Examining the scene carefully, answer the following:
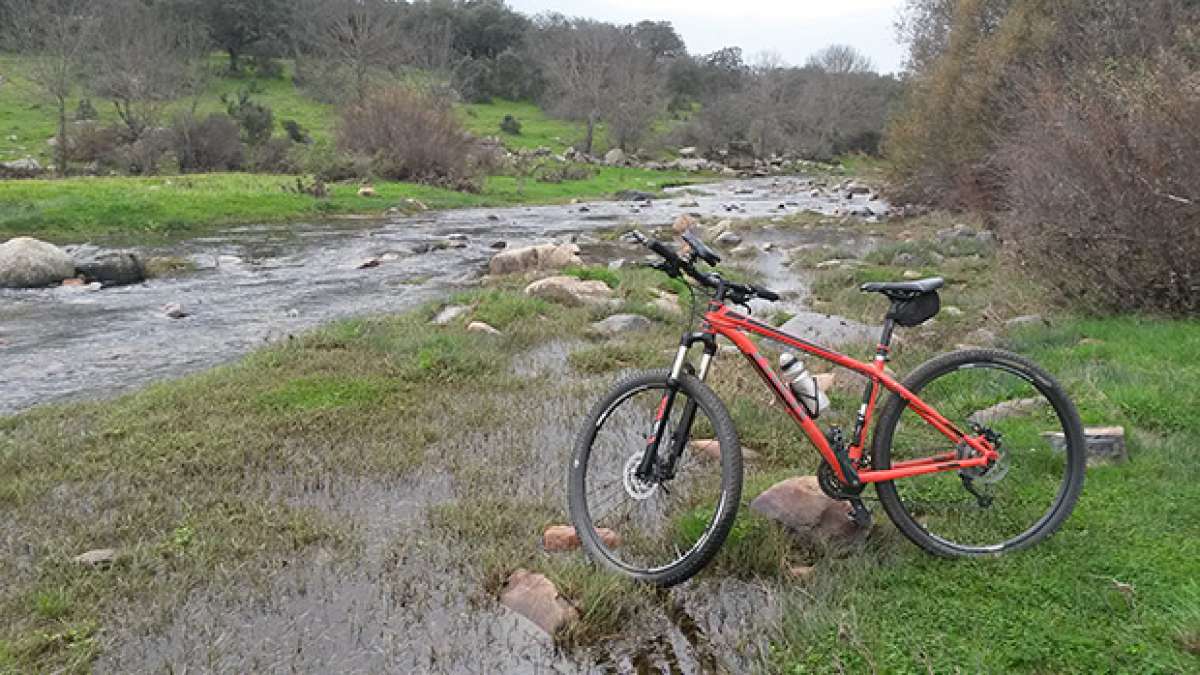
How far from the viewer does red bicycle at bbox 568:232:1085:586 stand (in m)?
4.43

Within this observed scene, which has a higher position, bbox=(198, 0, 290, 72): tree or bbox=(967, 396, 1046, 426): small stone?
bbox=(198, 0, 290, 72): tree

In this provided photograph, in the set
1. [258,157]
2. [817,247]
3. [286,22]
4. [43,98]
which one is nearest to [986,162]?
[817,247]

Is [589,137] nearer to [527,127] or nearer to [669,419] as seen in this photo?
[527,127]

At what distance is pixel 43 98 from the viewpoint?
1548 inches

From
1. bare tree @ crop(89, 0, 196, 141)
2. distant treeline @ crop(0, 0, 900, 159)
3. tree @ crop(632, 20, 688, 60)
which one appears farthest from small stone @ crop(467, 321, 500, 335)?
tree @ crop(632, 20, 688, 60)

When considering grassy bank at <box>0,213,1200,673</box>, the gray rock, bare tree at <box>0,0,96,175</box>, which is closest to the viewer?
grassy bank at <box>0,213,1200,673</box>

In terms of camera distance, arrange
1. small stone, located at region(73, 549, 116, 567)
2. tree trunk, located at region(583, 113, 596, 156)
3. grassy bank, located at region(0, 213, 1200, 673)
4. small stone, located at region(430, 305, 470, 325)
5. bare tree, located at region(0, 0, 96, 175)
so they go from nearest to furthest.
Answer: grassy bank, located at region(0, 213, 1200, 673), small stone, located at region(73, 549, 116, 567), small stone, located at region(430, 305, 470, 325), bare tree, located at region(0, 0, 96, 175), tree trunk, located at region(583, 113, 596, 156)

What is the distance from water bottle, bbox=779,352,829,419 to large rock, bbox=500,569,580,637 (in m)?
1.70

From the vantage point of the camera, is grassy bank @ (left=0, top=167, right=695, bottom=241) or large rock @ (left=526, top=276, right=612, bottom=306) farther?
grassy bank @ (left=0, top=167, right=695, bottom=241)

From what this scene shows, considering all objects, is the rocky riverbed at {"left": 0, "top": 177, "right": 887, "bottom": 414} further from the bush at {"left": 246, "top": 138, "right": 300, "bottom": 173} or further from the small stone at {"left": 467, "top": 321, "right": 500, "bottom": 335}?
the bush at {"left": 246, "top": 138, "right": 300, "bottom": 173}

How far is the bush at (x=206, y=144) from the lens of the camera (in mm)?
34594

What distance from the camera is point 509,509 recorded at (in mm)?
5590

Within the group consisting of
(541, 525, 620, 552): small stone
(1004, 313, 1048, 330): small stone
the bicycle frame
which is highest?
the bicycle frame

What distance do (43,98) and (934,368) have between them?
154 ft
